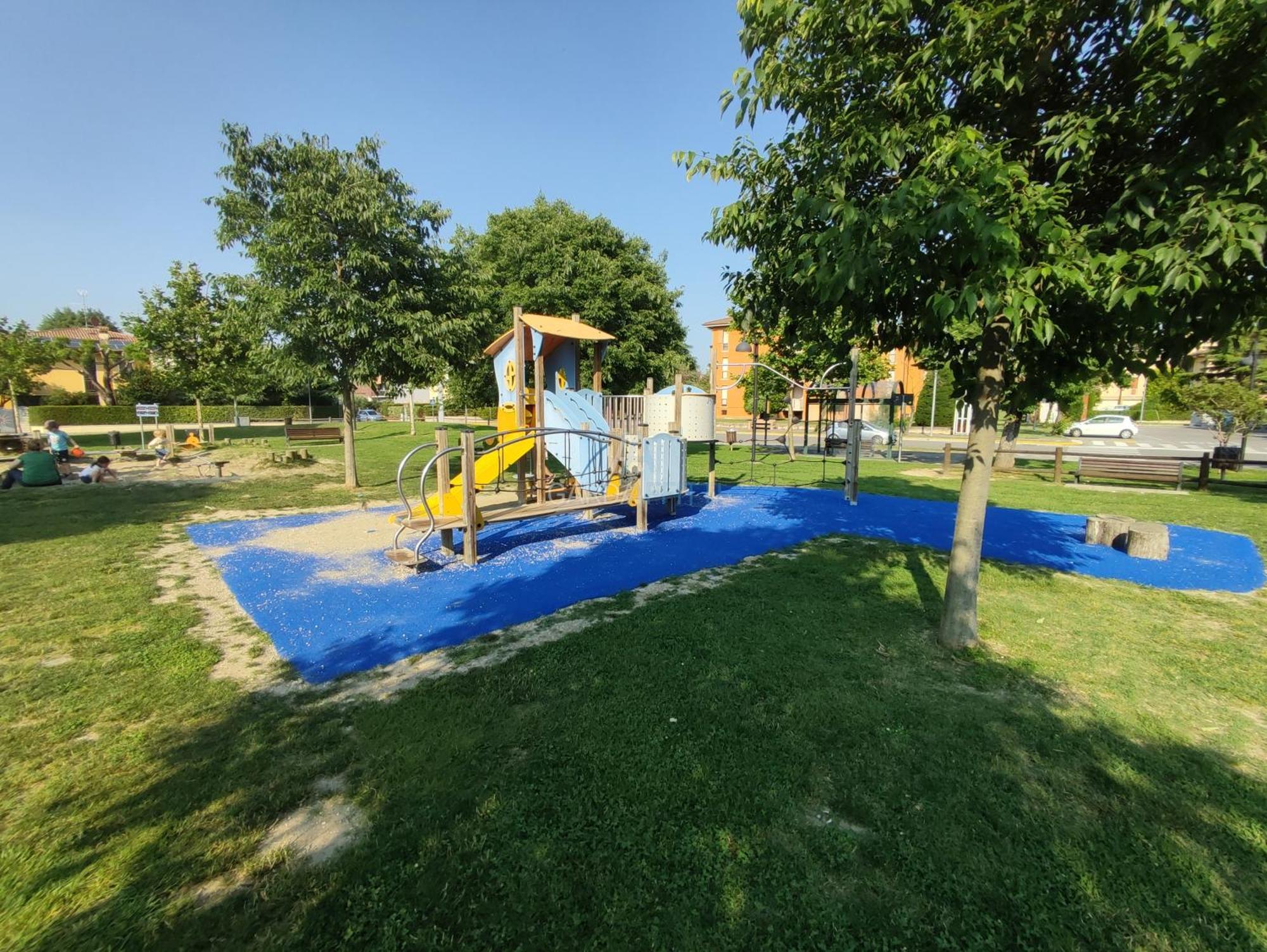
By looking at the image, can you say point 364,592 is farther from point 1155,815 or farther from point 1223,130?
point 1223,130

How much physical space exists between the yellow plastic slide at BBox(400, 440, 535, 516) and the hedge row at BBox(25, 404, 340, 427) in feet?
105

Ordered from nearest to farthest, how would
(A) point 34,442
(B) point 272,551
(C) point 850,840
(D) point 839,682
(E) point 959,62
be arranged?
(C) point 850,840 → (E) point 959,62 → (D) point 839,682 → (B) point 272,551 → (A) point 34,442

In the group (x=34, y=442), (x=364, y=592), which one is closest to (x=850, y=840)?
(x=364, y=592)

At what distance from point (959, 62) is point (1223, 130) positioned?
145 cm

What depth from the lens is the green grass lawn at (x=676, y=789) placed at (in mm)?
2176

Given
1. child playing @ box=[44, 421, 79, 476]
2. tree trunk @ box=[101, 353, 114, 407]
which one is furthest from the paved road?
tree trunk @ box=[101, 353, 114, 407]

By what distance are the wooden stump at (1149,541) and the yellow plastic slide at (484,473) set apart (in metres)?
8.91

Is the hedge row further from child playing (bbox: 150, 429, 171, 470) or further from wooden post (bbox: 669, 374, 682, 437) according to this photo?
wooden post (bbox: 669, 374, 682, 437)

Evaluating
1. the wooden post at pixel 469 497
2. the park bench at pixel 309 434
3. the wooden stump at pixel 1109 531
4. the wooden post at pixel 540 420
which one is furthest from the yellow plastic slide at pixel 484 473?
the park bench at pixel 309 434

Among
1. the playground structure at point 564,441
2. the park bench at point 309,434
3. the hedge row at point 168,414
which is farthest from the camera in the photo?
the hedge row at point 168,414

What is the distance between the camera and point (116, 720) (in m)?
3.54

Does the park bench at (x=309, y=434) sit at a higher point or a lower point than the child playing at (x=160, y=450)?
higher

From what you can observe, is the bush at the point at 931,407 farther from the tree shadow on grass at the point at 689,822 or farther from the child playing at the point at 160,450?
the tree shadow on grass at the point at 689,822

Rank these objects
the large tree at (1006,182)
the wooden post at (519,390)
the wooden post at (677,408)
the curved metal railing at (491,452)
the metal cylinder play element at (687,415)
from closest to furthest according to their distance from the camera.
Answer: the large tree at (1006,182) < the curved metal railing at (491,452) < the wooden post at (519,390) < the wooden post at (677,408) < the metal cylinder play element at (687,415)
